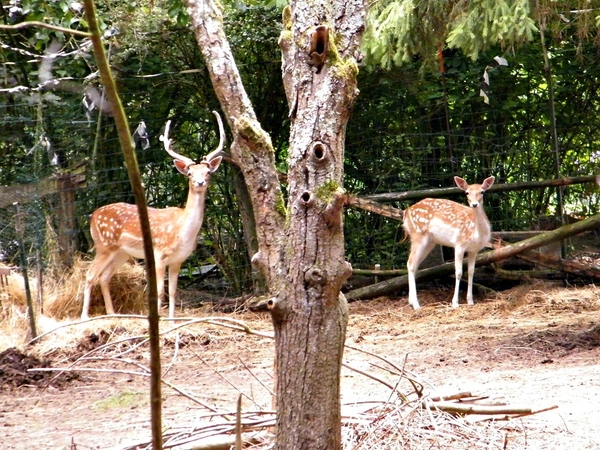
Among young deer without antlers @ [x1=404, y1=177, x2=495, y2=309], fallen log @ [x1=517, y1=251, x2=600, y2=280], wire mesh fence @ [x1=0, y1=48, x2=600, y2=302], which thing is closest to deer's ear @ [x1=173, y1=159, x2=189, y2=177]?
wire mesh fence @ [x1=0, y1=48, x2=600, y2=302]

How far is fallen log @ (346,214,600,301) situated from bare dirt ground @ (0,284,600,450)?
0.83 ft

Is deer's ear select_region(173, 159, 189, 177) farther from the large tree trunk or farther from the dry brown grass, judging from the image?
the large tree trunk

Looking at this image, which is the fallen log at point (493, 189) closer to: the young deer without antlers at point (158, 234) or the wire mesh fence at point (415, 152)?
the wire mesh fence at point (415, 152)

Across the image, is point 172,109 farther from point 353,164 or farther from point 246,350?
point 246,350

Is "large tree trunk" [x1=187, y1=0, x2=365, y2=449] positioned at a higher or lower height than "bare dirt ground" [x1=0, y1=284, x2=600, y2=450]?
higher

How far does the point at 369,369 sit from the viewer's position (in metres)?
6.70

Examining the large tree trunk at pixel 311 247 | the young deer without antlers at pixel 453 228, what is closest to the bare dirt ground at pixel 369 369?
the young deer without antlers at pixel 453 228

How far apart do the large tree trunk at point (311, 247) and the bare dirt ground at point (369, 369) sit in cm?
75

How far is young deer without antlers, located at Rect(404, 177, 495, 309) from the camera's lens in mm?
10102

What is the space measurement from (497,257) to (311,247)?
7244mm

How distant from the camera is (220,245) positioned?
426 inches

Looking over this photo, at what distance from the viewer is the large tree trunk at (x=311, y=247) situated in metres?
3.05

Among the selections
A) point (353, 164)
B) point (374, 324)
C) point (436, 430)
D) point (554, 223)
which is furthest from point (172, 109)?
point (436, 430)

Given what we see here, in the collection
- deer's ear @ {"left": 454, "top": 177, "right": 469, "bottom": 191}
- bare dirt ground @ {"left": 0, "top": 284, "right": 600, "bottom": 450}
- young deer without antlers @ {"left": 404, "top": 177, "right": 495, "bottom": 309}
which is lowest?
bare dirt ground @ {"left": 0, "top": 284, "right": 600, "bottom": 450}
